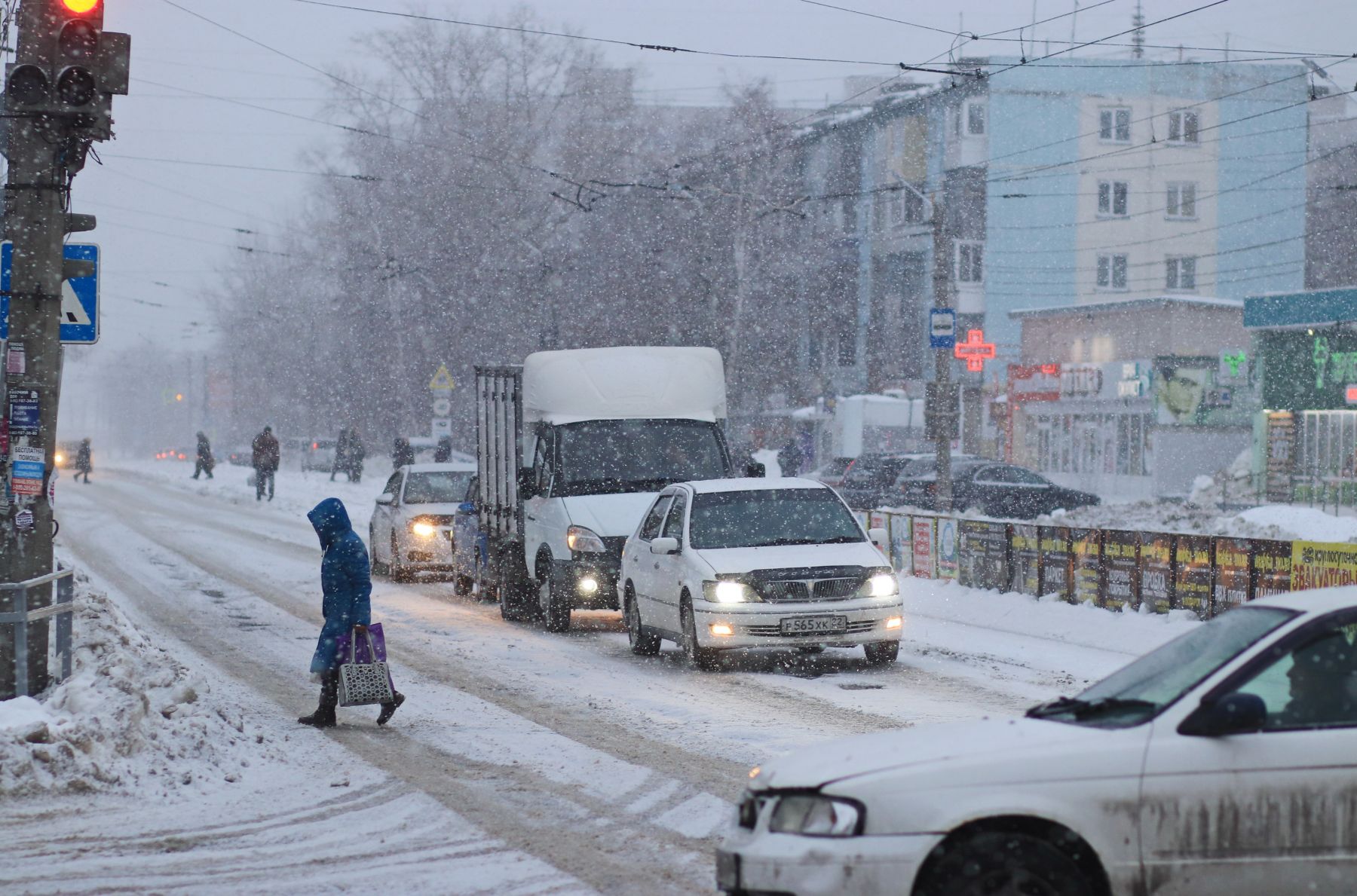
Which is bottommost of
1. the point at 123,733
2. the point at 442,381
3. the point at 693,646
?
the point at 693,646

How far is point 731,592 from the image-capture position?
13.7 metres

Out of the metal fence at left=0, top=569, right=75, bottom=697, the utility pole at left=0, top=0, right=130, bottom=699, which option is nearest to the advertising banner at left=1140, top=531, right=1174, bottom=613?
the metal fence at left=0, top=569, right=75, bottom=697

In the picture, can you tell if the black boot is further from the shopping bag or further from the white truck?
the white truck

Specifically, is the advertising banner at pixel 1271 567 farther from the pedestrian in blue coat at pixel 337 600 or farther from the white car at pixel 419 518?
the white car at pixel 419 518

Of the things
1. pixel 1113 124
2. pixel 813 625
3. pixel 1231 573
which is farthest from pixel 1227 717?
pixel 1113 124

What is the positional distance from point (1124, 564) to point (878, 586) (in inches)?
177

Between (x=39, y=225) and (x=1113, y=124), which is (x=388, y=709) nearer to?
(x=39, y=225)

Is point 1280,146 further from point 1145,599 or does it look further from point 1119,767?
point 1119,767

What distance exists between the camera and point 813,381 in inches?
2815

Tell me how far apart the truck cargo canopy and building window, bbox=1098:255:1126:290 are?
4502 cm

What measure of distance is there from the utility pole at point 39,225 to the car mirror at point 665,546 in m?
5.69

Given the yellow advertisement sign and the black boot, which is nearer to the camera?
the black boot

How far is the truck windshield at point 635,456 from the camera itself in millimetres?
17922

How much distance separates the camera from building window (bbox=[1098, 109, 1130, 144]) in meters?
59.6
